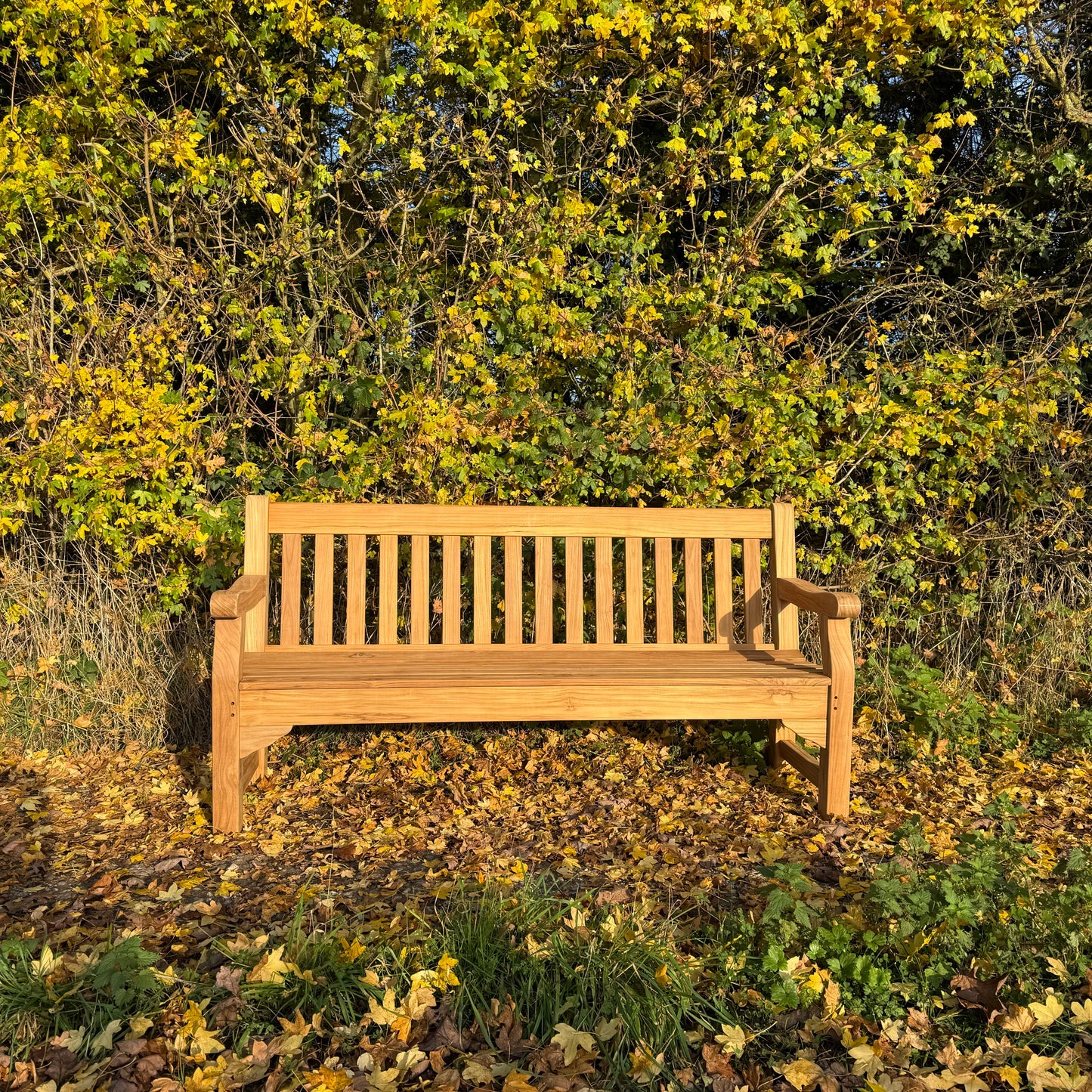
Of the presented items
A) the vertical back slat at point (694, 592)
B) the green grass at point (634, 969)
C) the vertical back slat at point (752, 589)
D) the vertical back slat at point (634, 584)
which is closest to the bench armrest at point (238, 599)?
the green grass at point (634, 969)

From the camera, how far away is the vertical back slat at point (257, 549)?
11.6ft

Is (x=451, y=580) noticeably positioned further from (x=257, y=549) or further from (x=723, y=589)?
(x=723, y=589)

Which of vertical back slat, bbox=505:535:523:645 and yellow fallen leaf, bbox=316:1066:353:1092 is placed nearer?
yellow fallen leaf, bbox=316:1066:353:1092

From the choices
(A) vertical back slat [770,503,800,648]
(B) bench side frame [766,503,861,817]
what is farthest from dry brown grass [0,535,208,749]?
(B) bench side frame [766,503,861,817]

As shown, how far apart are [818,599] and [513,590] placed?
1166mm

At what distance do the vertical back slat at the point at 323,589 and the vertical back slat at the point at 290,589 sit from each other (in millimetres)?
73

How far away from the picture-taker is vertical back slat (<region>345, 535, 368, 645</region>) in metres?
3.68

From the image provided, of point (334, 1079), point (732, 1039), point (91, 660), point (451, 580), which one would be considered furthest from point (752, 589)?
point (91, 660)

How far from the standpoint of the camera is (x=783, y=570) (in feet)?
12.5

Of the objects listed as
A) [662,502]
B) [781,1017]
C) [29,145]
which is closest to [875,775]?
[662,502]

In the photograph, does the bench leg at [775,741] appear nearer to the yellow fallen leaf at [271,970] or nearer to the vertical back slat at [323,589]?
the vertical back slat at [323,589]

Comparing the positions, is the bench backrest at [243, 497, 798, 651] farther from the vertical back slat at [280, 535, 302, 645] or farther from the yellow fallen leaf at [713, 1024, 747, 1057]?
the yellow fallen leaf at [713, 1024, 747, 1057]

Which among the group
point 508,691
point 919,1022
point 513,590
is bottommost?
point 919,1022

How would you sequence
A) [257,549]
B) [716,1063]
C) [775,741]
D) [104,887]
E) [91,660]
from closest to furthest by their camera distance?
[716,1063], [104,887], [257,549], [775,741], [91,660]
